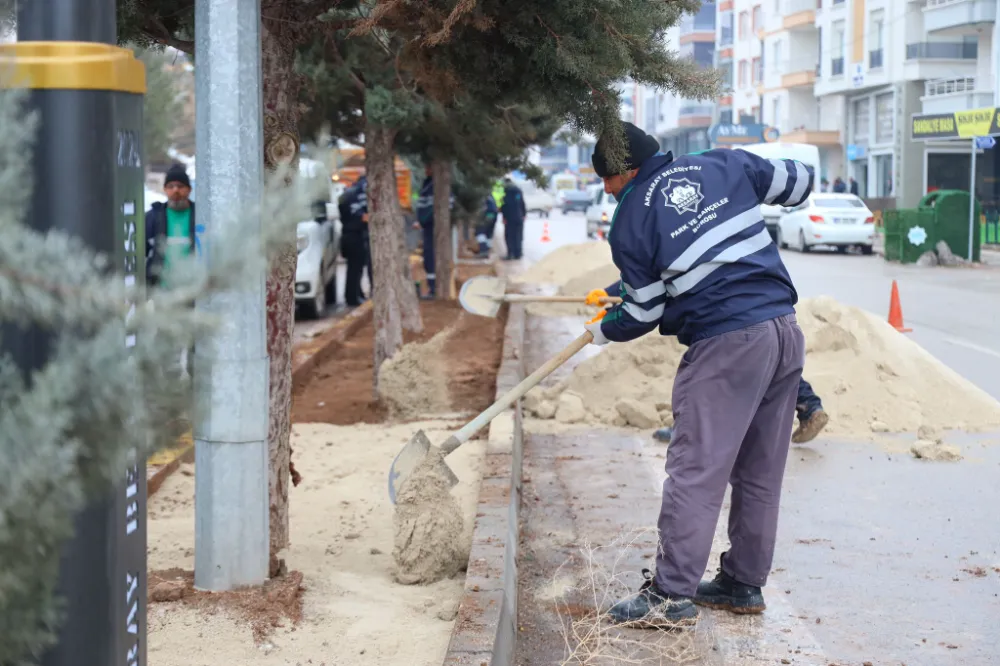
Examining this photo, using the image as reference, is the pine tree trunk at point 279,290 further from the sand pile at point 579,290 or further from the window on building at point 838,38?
the window on building at point 838,38

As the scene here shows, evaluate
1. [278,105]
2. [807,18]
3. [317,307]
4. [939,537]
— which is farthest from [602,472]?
[807,18]

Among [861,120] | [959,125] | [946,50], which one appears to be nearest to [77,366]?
[959,125]

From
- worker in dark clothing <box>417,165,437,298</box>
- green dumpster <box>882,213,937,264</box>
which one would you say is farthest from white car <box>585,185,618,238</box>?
worker in dark clothing <box>417,165,437,298</box>

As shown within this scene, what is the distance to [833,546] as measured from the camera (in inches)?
242

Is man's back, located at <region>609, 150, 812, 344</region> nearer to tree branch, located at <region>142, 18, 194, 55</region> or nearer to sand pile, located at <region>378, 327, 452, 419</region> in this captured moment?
tree branch, located at <region>142, 18, 194, 55</region>

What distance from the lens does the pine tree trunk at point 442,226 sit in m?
16.7

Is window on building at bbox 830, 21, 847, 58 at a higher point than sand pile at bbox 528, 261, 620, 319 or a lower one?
higher

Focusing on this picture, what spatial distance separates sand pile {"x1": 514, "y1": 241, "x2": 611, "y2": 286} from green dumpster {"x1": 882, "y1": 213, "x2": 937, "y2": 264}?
23.1 ft

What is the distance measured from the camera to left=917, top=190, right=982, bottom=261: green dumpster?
26.4 metres

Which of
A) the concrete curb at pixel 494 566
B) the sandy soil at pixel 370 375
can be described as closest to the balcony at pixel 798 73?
the sandy soil at pixel 370 375

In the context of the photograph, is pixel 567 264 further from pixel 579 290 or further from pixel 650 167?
pixel 650 167

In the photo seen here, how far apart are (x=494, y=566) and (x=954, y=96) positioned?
1703 inches

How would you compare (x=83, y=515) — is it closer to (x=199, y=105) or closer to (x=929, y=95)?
(x=199, y=105)

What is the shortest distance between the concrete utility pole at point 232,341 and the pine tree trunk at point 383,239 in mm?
5242
